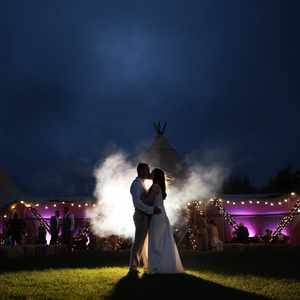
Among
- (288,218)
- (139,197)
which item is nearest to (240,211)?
(288,218)

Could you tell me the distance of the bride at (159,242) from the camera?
8.05 meters

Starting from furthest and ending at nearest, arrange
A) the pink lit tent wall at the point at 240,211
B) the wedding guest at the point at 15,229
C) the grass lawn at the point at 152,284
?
the pink lit tent wall at the point at 240,211
the wedding guest at the point at 15,229
the grass lawn at the point at 152,284

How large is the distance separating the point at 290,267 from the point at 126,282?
3.51 m

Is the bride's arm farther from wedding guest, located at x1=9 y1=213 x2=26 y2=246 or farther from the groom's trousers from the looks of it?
wedding guest, located at x1=9 y1=213 x2=26 y2=246

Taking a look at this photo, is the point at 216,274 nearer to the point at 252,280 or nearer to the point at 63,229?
the point at 252,280

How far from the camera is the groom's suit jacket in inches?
323

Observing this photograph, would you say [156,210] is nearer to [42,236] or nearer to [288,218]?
[42,236]

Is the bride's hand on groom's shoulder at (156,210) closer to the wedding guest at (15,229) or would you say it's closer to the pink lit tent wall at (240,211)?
the wedding guest at (15,229)

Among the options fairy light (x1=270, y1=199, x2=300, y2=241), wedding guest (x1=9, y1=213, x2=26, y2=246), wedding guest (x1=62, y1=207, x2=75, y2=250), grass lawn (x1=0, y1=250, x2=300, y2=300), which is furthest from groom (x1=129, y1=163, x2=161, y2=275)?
fairy light (x1=270, y1=199, x2=300, y2=241)

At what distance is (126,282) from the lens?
7.22m

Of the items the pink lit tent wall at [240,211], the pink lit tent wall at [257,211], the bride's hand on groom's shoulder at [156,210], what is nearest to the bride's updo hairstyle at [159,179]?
the bride's hand on groom's shoulder at [156,210]

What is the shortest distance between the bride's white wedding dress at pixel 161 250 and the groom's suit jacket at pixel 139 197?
189mm

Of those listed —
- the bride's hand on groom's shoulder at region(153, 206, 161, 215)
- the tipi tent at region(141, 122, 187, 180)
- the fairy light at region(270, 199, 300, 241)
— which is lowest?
the bride's hand on groom's shoulder at region(153, 206, 161, 215)

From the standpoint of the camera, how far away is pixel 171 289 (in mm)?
6402
